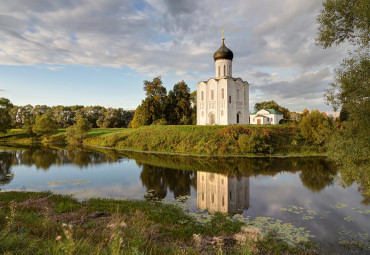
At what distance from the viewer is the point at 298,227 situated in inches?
334

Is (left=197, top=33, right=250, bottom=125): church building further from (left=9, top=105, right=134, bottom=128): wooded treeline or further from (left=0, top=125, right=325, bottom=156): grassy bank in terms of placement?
(left=9, top=105, right=134, bottom=128): wooded treeline

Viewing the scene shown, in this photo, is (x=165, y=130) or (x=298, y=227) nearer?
(x=298, y=227)

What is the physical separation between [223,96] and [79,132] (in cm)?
2932

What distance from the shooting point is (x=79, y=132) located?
45.6m

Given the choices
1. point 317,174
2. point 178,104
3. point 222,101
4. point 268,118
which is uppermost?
point 178,104

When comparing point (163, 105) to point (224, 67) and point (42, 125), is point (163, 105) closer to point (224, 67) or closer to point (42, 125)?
point (224, 67)

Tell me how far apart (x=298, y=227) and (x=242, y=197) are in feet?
13.9

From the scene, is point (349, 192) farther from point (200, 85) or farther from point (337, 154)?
point (200, 85)

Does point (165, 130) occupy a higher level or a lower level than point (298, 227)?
higher

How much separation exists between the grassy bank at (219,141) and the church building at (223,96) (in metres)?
7.42

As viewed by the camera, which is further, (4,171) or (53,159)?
(53,159)

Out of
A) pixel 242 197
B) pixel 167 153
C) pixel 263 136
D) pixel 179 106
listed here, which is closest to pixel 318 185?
pixel 242 197

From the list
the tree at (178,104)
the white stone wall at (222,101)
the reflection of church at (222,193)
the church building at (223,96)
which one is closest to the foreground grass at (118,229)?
the reflection of church at (222,193)

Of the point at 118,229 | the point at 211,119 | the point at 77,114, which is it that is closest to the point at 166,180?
the point at 118,229
